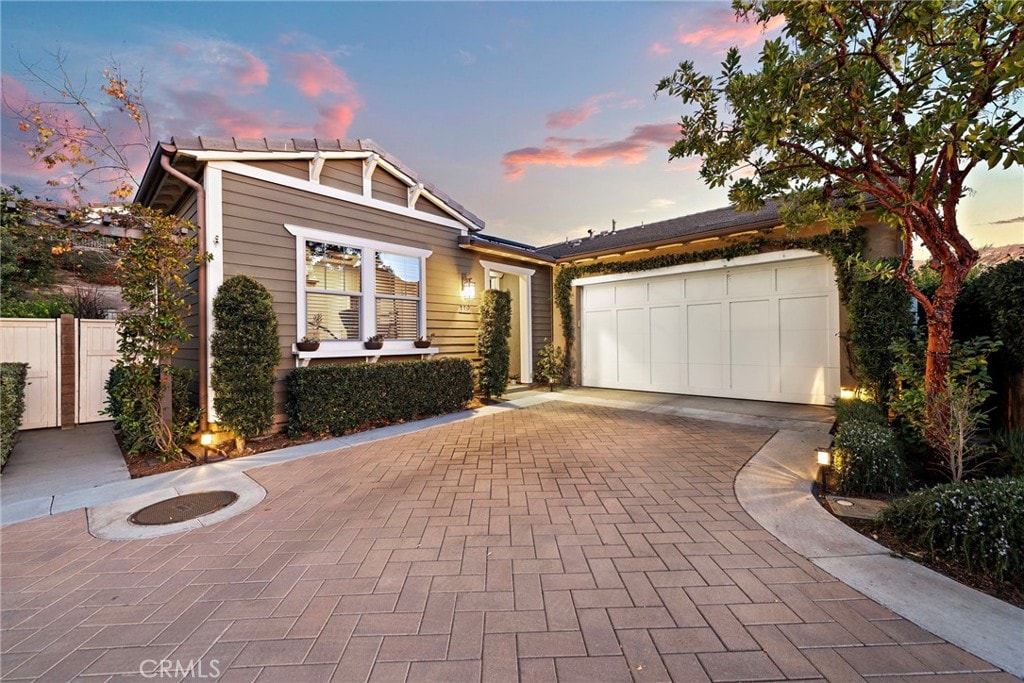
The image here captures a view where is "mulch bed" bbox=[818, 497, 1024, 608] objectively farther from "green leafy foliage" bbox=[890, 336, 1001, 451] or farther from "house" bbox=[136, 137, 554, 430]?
"house" bbox=[136, 137, 554, 430]

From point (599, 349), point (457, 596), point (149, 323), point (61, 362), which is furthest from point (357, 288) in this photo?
point (599, 349)

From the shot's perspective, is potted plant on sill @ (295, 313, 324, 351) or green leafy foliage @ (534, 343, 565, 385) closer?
potted plant on sill @ (295, 313, 324, 351)

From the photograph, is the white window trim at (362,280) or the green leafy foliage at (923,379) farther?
the white window trim at (362,280)

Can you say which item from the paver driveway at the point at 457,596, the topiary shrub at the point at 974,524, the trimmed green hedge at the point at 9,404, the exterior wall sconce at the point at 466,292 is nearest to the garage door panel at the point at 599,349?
the exterior wall sconce at the point at 466,292

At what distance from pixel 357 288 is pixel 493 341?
9.09ft

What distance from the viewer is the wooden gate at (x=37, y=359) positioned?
19.3 feet

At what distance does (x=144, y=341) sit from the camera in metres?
4.56

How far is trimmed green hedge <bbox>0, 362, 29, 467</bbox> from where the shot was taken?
4.34 metres

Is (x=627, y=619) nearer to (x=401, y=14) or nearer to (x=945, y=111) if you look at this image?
(x=945, y=111)

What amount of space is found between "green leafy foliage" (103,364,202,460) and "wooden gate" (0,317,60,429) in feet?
8.26

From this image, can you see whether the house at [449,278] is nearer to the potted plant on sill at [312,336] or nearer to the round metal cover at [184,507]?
the potted plant on sill at [312,336]

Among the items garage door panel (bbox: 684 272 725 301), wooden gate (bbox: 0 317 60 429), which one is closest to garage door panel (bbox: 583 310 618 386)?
garage door panel (bbox: 684 272 725 301)

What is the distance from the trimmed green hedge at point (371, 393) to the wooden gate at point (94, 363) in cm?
374

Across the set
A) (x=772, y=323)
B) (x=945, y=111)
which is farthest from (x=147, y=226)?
(x=772, y=323)
